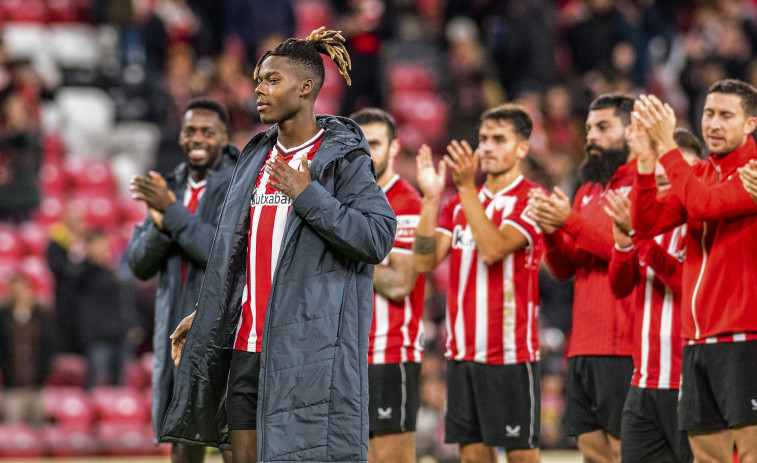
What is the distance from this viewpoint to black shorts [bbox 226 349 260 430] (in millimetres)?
4895

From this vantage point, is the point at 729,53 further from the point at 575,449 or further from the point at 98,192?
the point at 98,192

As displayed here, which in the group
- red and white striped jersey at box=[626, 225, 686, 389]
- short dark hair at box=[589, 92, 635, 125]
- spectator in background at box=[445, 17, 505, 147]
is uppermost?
spectator in background at box=[445, 17, 505, 147]

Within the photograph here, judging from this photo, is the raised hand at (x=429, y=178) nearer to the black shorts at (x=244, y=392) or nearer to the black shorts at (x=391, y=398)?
the black shorts at (x=391, y=398)

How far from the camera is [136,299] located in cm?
1298

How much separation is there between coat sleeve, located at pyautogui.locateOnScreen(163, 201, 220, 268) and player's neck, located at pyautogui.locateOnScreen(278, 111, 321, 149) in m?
1.32

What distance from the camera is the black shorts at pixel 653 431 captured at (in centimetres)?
632

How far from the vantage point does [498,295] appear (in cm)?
680

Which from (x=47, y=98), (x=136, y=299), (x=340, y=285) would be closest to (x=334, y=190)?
(x=340, y=285)

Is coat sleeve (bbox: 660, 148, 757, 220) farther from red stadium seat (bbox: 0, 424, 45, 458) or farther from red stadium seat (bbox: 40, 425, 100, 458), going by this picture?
red stadium seat (bbox: 0, 424, 45, 458)

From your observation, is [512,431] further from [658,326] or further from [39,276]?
[39,276]

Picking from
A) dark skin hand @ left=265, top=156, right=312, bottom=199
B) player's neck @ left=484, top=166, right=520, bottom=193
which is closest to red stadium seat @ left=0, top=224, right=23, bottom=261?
player's neck @ left=484, top=166, right=520, bottom=193

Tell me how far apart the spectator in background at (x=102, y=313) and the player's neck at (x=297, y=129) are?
755cm

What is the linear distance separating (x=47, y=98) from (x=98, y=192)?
6.54 feet

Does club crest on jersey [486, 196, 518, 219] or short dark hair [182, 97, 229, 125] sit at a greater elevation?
short dark hair [182, 97, 229, 125]
